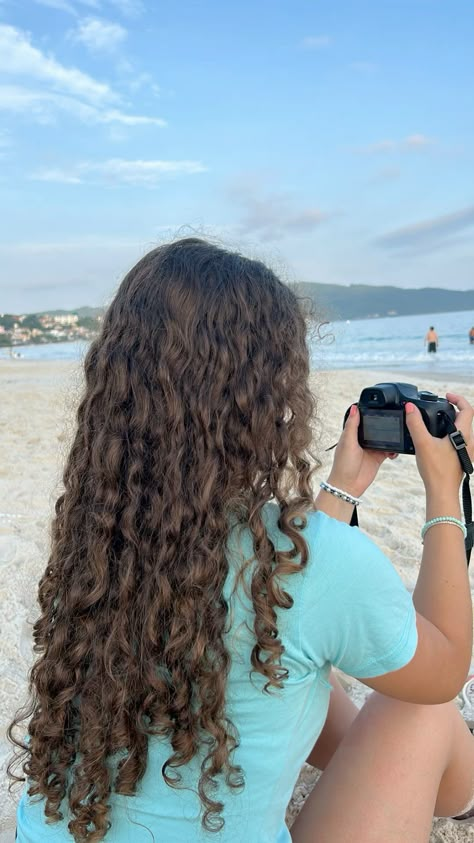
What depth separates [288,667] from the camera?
1123 millimetres

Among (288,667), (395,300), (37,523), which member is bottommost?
(37,523)

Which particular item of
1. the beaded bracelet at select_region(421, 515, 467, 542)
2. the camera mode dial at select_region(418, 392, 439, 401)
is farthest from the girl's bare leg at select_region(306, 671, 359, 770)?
the camera mode dial at select_region(418, 392, 439, 401)

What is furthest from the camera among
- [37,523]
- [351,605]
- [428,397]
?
[37,523]

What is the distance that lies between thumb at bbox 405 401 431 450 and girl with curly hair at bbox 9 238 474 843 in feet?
0.66

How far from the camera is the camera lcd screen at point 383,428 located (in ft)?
4.89

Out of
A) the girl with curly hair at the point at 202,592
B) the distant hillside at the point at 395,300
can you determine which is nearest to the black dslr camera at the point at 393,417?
the girl with curly hair at the point at 202,592

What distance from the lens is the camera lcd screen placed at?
4.89 feet

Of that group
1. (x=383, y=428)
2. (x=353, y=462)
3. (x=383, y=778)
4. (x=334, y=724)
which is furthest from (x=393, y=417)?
(x=334, y=724)

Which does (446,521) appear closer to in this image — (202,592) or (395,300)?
(202,592)

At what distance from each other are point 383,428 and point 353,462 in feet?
0.34

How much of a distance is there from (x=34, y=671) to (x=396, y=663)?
677 millimetres

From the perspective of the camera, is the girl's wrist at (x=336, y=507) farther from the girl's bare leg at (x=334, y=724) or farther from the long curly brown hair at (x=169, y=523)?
the girl's bare leg at (x=334, y=724)

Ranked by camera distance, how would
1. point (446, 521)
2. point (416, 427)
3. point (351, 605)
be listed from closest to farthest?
point (351, 605), point (446, 521), point (416, 427)

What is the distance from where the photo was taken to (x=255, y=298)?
4.00ft
